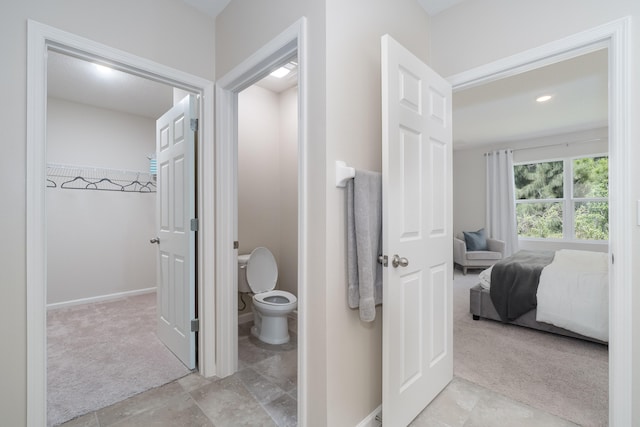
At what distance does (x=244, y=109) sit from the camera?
3.08 meters

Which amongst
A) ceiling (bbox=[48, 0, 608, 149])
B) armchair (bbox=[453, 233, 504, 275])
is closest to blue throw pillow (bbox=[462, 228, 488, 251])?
armchair (bbox=[453, 233, 504, 275])

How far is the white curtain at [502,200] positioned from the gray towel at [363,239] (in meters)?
5.23

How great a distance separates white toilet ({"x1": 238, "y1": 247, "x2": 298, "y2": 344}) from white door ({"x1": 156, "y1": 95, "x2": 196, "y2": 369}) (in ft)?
1.98

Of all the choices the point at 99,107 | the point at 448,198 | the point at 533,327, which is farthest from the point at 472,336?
the point at 99,107

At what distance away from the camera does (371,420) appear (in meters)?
1.59

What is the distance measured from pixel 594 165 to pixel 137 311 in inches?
281

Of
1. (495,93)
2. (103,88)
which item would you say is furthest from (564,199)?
(103,88)

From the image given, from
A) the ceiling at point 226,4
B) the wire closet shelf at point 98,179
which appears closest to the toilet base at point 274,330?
the ceiling at point 226,4

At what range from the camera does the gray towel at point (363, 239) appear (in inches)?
55.2

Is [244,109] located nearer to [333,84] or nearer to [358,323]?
[333,84]

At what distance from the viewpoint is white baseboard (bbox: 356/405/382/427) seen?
5.06ft

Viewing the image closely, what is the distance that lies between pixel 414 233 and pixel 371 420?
40.3 inches

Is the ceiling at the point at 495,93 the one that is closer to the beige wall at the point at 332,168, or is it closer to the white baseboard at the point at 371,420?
the beige wall at the point at 332,168

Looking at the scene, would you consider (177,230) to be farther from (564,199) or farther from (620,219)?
(564,199)
